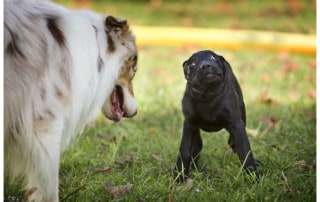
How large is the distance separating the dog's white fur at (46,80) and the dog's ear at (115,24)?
0.03m

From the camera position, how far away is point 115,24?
3.57 m

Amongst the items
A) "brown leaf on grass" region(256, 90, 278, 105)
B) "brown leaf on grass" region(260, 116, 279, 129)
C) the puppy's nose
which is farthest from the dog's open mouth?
"brown leaf on grass" region(256, 90, 278, 105)

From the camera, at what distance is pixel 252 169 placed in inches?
156

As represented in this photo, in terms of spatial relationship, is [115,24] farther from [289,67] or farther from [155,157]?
[289,67]

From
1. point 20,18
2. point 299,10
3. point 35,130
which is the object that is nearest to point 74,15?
point 20,18

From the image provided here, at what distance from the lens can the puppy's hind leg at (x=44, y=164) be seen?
10.7 feet

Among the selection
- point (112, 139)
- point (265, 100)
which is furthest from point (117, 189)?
point (265, 100)

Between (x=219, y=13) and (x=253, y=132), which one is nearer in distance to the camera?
(x=253, y=132)

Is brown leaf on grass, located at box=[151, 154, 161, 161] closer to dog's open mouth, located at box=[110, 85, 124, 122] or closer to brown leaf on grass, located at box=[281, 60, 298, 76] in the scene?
dog's open mouth, located at box=[110, 85, 124, 122]

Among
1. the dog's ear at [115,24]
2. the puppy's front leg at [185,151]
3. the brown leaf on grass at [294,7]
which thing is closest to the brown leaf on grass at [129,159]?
the puppy's front leg at [185,151]

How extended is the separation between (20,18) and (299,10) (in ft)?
32.0

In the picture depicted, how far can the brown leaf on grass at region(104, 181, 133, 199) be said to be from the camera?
3704 millimetres

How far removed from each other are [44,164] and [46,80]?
443mm

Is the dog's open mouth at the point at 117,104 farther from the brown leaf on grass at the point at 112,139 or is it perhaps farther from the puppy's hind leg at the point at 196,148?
the brown leaf on grass at the point at 112,139
